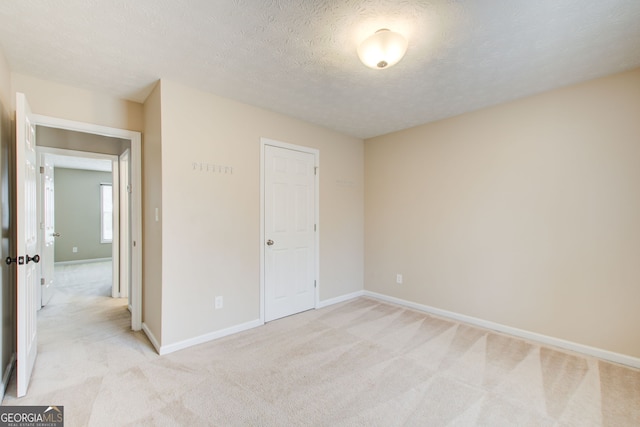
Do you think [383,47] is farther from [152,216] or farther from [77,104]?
[77,104]

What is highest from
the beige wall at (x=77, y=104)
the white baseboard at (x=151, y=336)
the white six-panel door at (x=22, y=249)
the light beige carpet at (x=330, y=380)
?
the beige wall at (x=77, y=104)

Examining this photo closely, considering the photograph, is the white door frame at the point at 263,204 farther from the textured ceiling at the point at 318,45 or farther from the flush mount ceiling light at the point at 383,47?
the flush mount ceiling light at the point at 383,47

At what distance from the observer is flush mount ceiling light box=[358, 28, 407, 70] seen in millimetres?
1771

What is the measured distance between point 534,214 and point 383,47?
229 centimetres

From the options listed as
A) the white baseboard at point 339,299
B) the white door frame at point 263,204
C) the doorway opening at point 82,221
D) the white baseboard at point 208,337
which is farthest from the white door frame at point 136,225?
the white baseboard at point 339,299

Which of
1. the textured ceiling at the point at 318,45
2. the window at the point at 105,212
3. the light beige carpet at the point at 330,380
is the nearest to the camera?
the textured ceiling at the point at 318,45

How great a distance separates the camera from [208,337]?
9.12ft

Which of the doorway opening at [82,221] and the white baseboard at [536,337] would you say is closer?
the white baseboard at [536,337]

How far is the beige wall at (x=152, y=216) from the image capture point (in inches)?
102

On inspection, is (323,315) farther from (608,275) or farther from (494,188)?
(608,275)

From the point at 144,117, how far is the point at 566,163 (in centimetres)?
421
